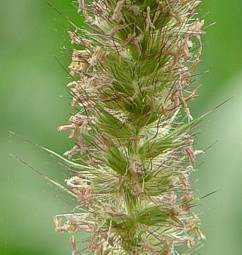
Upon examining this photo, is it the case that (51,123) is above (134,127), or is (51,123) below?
above

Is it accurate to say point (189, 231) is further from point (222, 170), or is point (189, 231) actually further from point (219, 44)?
point (219, 44)

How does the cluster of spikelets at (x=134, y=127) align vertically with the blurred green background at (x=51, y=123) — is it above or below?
below

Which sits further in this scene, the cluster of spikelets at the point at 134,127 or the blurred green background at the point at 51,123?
the blurred green background at the point at 51,123

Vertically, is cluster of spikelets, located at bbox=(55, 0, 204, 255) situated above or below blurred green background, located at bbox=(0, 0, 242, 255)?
below

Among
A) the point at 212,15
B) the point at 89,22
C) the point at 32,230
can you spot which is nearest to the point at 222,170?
the point at 32,230

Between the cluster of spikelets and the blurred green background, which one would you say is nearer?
the cluster of spikelets

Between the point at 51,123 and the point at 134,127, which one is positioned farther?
the point at 51,123
